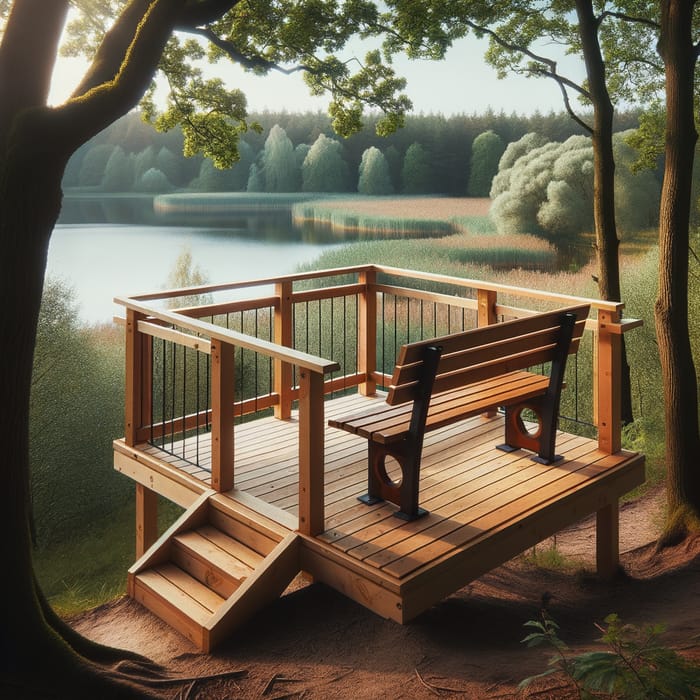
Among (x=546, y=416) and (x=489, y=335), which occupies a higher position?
(x=489, y=335)

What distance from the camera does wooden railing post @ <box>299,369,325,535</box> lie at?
423 cm

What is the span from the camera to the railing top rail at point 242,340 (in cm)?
411

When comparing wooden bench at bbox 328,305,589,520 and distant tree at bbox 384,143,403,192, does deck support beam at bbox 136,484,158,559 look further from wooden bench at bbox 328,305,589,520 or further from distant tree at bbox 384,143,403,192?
distant tree at bbox 384,143,403,192

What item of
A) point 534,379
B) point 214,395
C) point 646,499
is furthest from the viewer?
point 646,499

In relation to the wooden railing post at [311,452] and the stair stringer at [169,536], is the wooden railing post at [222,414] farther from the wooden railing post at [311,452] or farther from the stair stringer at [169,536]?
the wooden railing post at [311,452]

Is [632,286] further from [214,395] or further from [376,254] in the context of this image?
[214,395]

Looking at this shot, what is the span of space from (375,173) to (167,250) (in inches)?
197

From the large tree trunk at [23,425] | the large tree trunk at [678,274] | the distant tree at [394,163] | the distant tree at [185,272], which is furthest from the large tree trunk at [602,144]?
the distant tree at [185,272]

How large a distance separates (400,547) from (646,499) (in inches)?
204

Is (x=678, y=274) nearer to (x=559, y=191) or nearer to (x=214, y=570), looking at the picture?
(x=214, y=570)

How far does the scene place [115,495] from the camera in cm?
1716

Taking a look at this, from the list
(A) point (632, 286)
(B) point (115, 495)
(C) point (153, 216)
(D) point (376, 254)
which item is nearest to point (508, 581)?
(A) point (632, 286)

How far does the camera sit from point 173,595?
4.65 metres

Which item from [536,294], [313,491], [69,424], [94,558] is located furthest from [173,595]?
[69,424]
